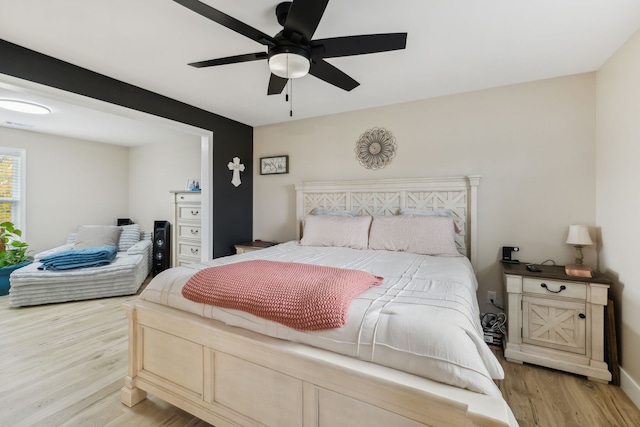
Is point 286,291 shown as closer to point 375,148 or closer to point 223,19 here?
point 223,19

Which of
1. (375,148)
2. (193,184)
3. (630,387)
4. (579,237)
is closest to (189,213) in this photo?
(193,184)

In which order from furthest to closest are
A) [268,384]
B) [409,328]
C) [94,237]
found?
[94,237] → [268,384] → [409,328]

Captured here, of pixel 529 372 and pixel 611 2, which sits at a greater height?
pixel 611 2

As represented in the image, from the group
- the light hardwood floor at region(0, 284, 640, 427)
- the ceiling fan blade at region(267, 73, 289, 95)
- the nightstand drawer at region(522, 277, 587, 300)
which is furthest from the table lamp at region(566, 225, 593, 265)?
the ceiling fan blade at region(267, 73, 289, 95)

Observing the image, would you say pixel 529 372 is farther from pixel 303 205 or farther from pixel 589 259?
pixel 303 205

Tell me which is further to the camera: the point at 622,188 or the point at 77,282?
the point at 77,282

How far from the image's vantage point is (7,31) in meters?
1.89

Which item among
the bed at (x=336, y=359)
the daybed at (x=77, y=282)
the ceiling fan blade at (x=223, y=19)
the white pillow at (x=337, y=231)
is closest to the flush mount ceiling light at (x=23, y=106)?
the daybed at (x=77, y=282)

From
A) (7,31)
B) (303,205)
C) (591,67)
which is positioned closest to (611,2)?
(591,67)

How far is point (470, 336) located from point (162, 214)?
5.33m

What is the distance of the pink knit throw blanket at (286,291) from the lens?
1213mm

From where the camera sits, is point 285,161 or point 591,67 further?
point 285,161

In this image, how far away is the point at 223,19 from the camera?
1.36 m

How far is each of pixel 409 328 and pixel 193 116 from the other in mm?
3313
